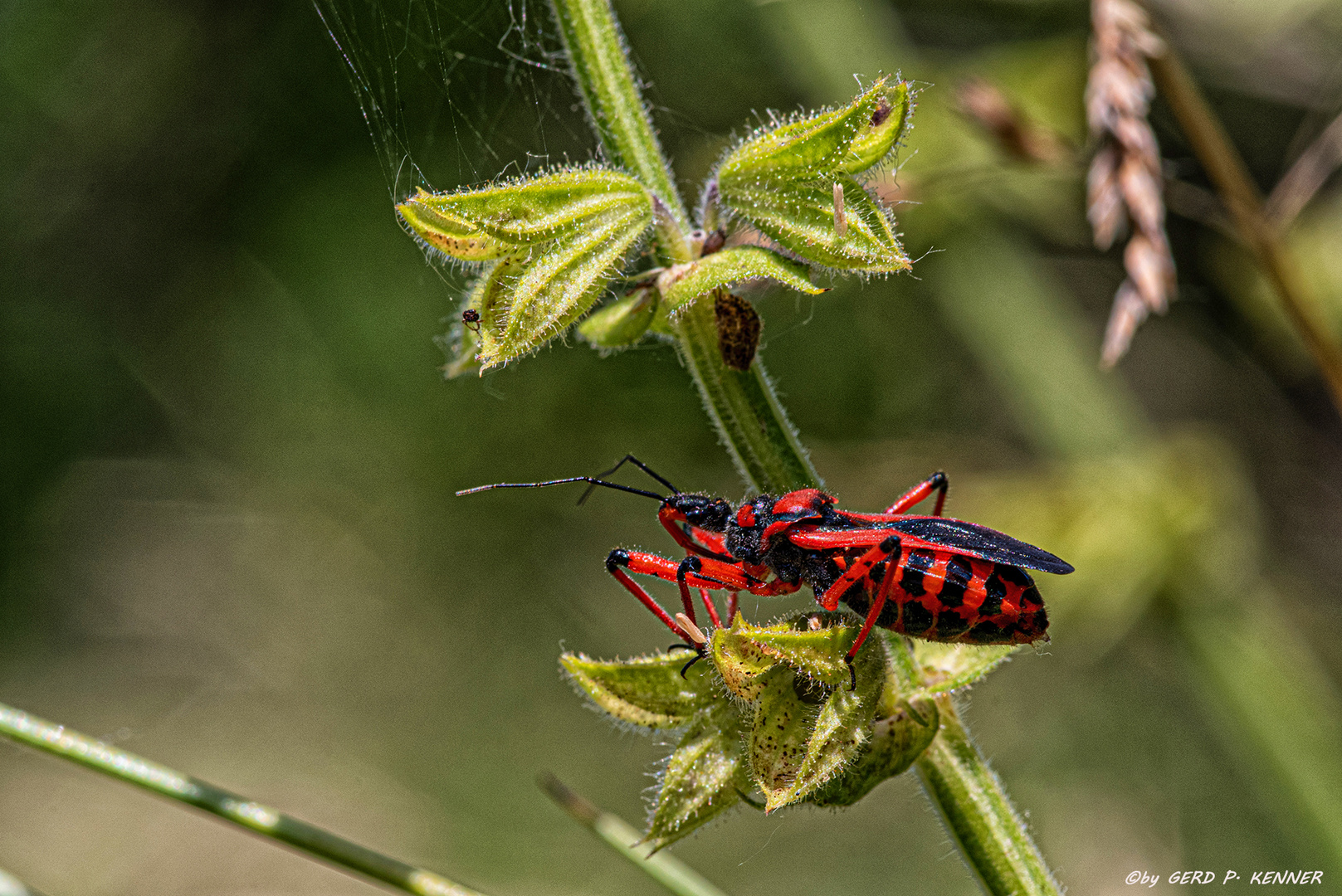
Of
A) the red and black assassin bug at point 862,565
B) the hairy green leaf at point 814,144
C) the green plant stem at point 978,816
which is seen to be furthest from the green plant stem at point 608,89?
the green plant stem at point 978,816

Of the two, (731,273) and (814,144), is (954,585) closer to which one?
(731,273)

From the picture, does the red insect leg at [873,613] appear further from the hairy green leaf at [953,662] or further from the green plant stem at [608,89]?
the green plant stem at [608,89]

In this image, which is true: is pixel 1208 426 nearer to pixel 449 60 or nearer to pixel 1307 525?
pixel 1307 525

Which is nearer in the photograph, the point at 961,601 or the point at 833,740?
the point at 833,740

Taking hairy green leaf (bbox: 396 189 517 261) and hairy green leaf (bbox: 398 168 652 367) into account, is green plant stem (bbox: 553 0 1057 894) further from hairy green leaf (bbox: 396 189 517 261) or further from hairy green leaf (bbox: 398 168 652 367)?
hairy green leaf (bbox: 396 189 517 261)

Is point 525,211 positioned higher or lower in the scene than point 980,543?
higher

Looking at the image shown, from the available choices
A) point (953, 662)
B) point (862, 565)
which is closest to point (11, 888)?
point (862, 565)

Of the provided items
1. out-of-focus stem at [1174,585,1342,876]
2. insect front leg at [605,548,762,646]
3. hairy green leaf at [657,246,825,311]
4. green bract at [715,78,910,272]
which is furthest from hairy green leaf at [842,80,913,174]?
out-of-focus stem at [1174,585,1342,876]
